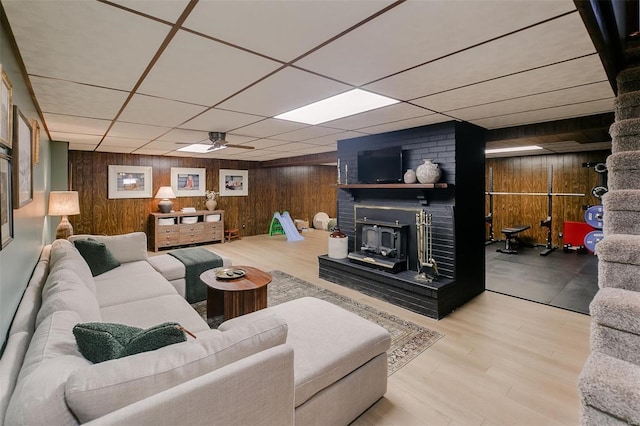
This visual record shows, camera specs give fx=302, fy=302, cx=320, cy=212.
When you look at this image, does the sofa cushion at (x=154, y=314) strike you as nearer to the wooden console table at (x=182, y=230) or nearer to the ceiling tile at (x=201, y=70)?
the ceiling tile at (x=201, y=70)

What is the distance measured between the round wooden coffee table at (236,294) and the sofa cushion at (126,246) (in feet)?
4.43

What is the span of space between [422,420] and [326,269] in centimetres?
292

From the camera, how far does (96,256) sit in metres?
3.41

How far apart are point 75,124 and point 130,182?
3.63 m

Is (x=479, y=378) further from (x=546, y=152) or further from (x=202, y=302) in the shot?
(x=546, y=152)

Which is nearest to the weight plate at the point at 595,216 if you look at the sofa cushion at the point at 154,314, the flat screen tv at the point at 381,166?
the flat screen tv at the point at 381,166

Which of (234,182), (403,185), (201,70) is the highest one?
(201,70)

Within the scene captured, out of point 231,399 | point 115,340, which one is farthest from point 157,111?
point 231,399

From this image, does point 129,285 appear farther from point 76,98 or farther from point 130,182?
point 130,182

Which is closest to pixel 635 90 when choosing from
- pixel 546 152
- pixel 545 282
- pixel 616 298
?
pixel 616 298

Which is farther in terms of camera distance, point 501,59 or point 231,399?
point 501,59

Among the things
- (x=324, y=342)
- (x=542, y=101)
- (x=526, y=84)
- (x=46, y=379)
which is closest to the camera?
(x=46, y=379)

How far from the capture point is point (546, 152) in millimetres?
6781

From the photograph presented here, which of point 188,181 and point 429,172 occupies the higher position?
point 188,181
